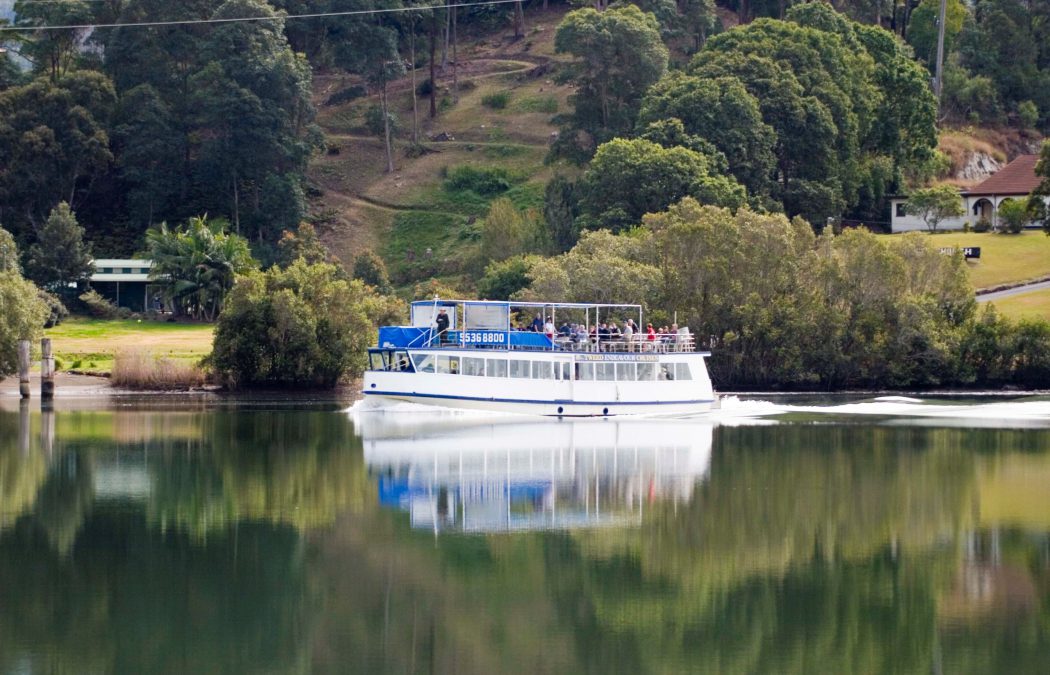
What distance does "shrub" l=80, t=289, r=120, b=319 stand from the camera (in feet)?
301

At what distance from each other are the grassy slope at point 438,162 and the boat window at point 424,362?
34316 millimetres

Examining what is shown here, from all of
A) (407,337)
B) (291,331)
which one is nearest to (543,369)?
(407,337)

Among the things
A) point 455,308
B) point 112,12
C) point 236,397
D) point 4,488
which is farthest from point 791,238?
point 112,12

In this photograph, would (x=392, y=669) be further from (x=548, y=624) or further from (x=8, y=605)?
(x=8, y=605)

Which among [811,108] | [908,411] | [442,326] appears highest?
[811,108]

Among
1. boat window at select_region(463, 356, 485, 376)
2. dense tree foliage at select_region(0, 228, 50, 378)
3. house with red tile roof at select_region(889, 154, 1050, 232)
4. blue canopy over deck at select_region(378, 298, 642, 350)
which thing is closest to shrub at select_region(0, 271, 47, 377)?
dense tree foliage at select_region(0, 228, 50, 378)

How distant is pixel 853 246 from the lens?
245 ft

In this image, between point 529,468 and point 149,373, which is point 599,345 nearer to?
point 529,468

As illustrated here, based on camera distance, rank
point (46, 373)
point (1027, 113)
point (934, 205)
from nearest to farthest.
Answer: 1. point (46, 373)
2. point (934, 205)
3. point (1027, 113)

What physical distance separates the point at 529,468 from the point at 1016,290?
5097 cm

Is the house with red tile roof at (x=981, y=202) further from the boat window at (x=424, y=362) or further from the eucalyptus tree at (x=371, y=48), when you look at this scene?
the boat window at (x=424, y=362)

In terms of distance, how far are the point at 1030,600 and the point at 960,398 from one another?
42.6m

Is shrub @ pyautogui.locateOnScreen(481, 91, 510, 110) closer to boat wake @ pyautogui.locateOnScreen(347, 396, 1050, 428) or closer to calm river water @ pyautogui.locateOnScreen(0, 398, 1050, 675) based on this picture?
boat wake @ pyautogui.locateOnScreen(347, 396, 1050, 428)

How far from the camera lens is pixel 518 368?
59781 mm
